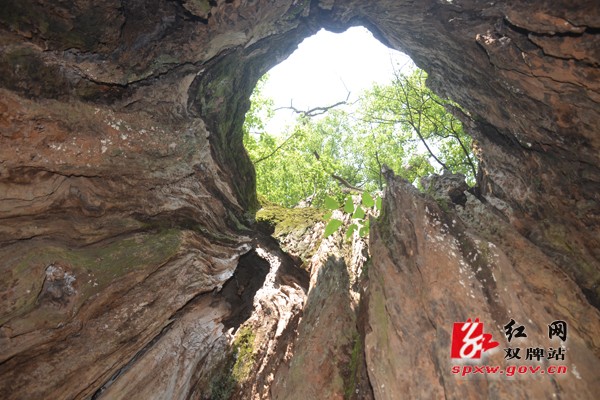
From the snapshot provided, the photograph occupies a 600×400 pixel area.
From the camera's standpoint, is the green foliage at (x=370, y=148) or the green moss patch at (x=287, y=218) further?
the green foliage at (x=370, y=148)

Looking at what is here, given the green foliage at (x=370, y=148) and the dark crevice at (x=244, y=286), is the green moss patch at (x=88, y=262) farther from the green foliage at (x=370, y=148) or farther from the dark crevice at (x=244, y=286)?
the green foliage at (x=370, y=148)

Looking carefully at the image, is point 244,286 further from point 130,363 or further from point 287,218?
point 130,363

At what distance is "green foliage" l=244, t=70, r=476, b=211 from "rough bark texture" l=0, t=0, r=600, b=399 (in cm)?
877

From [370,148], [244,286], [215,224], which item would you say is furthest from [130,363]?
[370,148]

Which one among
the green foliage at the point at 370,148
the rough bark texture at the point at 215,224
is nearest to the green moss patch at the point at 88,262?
the rough bark texture at the point at 215,224

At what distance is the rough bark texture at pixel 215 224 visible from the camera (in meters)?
4.68

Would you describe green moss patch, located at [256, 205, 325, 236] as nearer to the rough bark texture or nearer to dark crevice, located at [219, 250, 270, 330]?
dark crevice, located at [219, 250, 270, 330]

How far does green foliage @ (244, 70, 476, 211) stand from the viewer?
1703 cm

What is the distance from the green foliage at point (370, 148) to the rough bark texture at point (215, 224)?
8.77 metres

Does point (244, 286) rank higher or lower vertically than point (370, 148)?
lower

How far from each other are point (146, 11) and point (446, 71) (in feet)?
19.8

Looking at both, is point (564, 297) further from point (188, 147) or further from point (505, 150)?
point (188, 147)

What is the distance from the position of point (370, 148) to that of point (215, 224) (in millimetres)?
15014

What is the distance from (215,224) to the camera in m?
7.46
